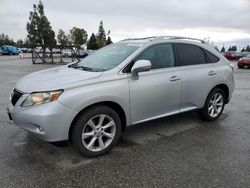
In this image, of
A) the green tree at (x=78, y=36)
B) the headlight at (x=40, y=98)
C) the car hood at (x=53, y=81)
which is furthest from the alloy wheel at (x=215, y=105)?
the green tree at (x=78, y=36)

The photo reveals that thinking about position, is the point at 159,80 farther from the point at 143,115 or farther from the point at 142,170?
the point at 142,170

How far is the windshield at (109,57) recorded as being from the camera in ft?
13.1

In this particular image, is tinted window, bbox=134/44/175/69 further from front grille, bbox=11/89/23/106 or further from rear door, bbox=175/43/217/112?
front grille, bbox=11/89/23/106

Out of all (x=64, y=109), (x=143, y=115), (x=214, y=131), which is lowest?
(x=214, y=131)

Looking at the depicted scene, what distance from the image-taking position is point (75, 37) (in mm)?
60250

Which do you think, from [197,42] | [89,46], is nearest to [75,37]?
[89,46]

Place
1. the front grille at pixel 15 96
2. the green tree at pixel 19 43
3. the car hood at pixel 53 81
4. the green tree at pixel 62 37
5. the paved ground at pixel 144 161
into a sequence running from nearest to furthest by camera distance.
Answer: the paved ground at pixel 144 161, the car hood at pixel 53 81, the front grille at pixel 15 96, the green tree at pixel 62 37, the green tree at pixel 19 43

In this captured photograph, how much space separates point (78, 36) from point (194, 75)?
5804cm

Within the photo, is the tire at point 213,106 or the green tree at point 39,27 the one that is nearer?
the tire at point 213,106

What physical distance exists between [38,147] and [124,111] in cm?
142

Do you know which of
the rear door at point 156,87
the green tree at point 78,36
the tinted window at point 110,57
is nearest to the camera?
the rear door at point 156,87

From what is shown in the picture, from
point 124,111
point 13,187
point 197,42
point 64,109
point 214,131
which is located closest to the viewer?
point 13,187

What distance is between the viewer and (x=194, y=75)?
182 inches

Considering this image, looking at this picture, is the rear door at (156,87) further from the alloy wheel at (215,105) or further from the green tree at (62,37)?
the green tree at (62,37)
